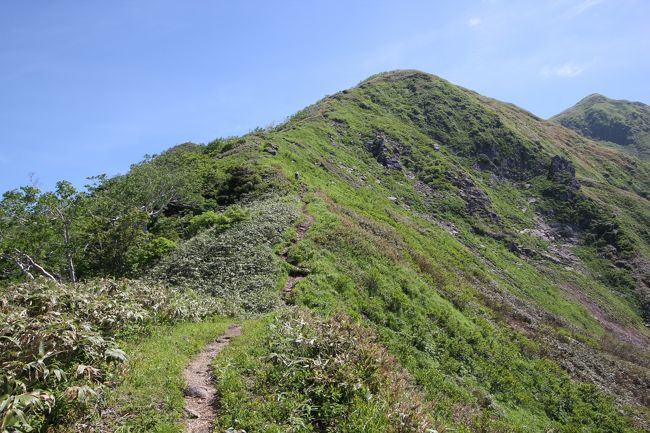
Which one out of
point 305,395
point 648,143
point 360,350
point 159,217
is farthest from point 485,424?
point 648,143

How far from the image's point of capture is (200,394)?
34.9 feet

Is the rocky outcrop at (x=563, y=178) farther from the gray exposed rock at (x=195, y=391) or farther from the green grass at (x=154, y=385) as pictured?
the gray exposed rock at (x=195, y=391)

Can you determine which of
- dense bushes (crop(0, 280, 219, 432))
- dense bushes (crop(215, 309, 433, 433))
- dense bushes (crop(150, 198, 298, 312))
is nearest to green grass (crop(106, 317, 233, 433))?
dense bushes (crop(0, 280, 219, 432))

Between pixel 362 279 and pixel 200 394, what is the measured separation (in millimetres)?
13043

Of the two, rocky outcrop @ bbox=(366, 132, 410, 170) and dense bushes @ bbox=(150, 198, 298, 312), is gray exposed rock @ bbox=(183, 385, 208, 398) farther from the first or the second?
rocky outcrop @ bbox=(366, 132, 410, 170)

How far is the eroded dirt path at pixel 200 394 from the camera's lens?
9.48 meters

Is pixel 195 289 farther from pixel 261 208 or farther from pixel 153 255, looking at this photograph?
pixel 261 208

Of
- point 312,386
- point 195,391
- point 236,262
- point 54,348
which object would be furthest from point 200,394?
point 236,262

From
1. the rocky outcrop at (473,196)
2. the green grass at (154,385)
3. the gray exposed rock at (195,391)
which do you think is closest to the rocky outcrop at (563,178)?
the rocky outcrop at (473,196)

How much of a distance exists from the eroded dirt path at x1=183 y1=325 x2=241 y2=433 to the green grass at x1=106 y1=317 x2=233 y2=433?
22 cm

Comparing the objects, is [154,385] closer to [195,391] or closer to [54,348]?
[195,391]

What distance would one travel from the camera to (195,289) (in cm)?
2147

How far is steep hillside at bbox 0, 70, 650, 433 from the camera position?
1102cm

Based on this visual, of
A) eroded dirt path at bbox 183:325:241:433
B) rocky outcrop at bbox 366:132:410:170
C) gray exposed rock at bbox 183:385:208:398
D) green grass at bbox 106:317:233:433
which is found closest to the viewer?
green grass at bbox 106:317:233:433
